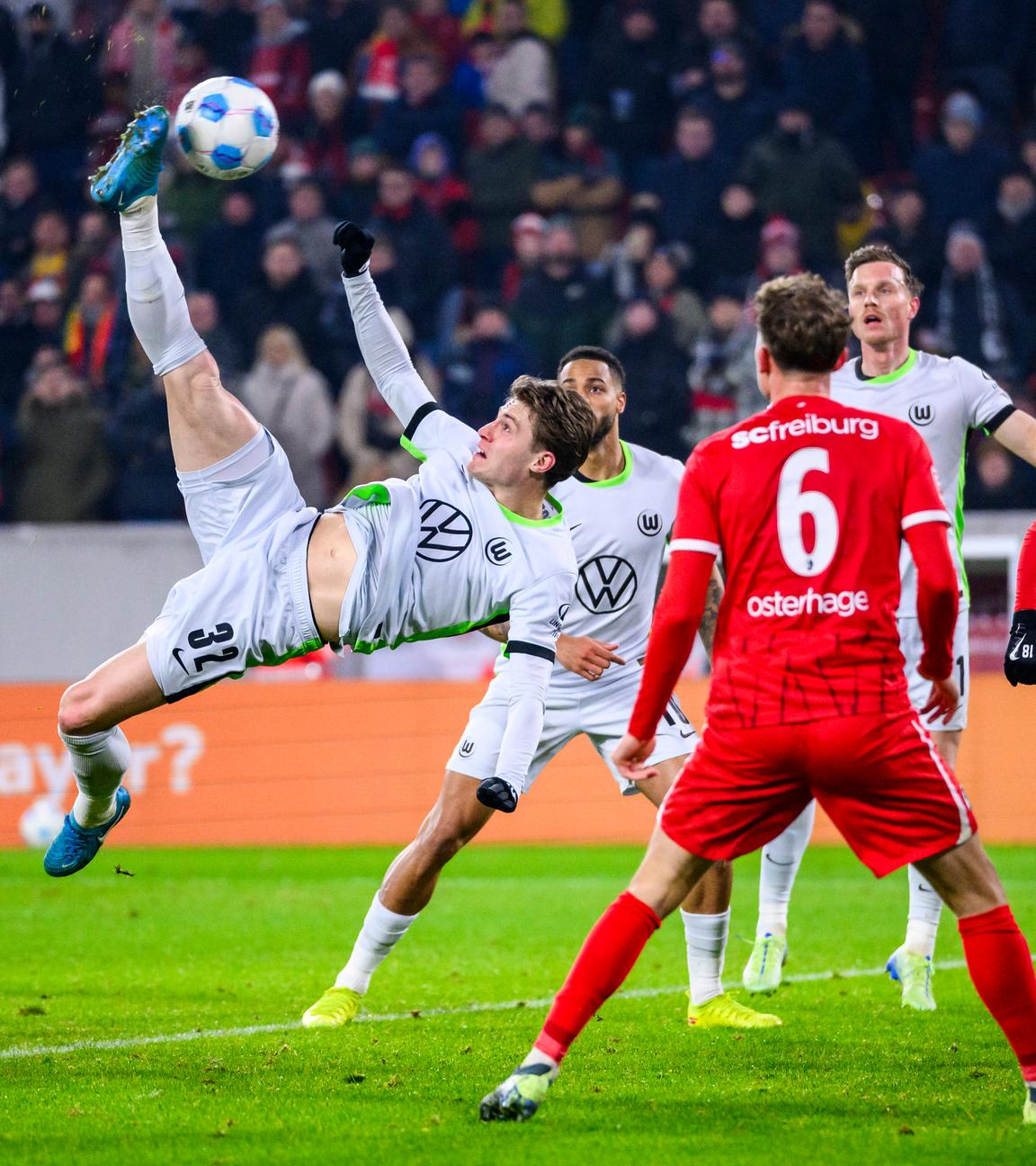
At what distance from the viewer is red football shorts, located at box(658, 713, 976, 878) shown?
4.24 m

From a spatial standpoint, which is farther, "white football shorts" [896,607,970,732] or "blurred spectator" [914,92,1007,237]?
"blurred spectator" [914,92,1007,237]

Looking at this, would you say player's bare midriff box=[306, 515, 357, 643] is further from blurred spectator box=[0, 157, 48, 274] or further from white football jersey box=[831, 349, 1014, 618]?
blurred spectator box=[0, 157, 48, 274]

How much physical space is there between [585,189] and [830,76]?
109 inches

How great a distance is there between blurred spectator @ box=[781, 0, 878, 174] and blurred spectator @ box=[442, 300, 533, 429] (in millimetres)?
4026

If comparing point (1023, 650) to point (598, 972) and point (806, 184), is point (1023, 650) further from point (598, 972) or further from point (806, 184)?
point (806, 184)

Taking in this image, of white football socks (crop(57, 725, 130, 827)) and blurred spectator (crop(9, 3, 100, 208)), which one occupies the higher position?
blurred spectator (crop(9, 3, 100, 208))

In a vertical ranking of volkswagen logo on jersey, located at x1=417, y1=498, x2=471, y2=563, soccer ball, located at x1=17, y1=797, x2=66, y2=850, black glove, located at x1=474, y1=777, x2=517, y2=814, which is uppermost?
volkswagen logo on jersey, located at x1=417, y1=498, x2=471, y2=563

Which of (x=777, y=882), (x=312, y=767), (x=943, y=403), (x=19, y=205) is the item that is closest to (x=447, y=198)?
(x=19, y=205)

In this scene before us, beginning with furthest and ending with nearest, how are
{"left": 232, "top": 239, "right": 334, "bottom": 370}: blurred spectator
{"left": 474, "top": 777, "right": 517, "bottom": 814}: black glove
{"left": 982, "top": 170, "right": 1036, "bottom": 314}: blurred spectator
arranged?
{"left": 232, "top": 239, "right": 334, "bottom": 370}: blurred spectator → {"left": 982, "top": 170, "right": 1036, "bottom": 314}: blurred spectator → {"left": 474, "top": 777, "right": 517, "bottom": 814}: black glove

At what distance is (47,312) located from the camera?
1659 cm

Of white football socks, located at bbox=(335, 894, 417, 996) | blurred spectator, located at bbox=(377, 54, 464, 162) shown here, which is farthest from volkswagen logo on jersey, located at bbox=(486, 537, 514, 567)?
blurred spectator, located at bbox=(377, 54, 464, 162)

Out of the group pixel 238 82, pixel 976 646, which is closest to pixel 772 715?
pixel 238 82

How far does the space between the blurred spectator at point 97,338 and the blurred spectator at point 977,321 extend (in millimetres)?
7842

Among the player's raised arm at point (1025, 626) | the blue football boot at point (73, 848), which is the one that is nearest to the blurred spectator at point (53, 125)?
the blue football boot at point (73, 848)
